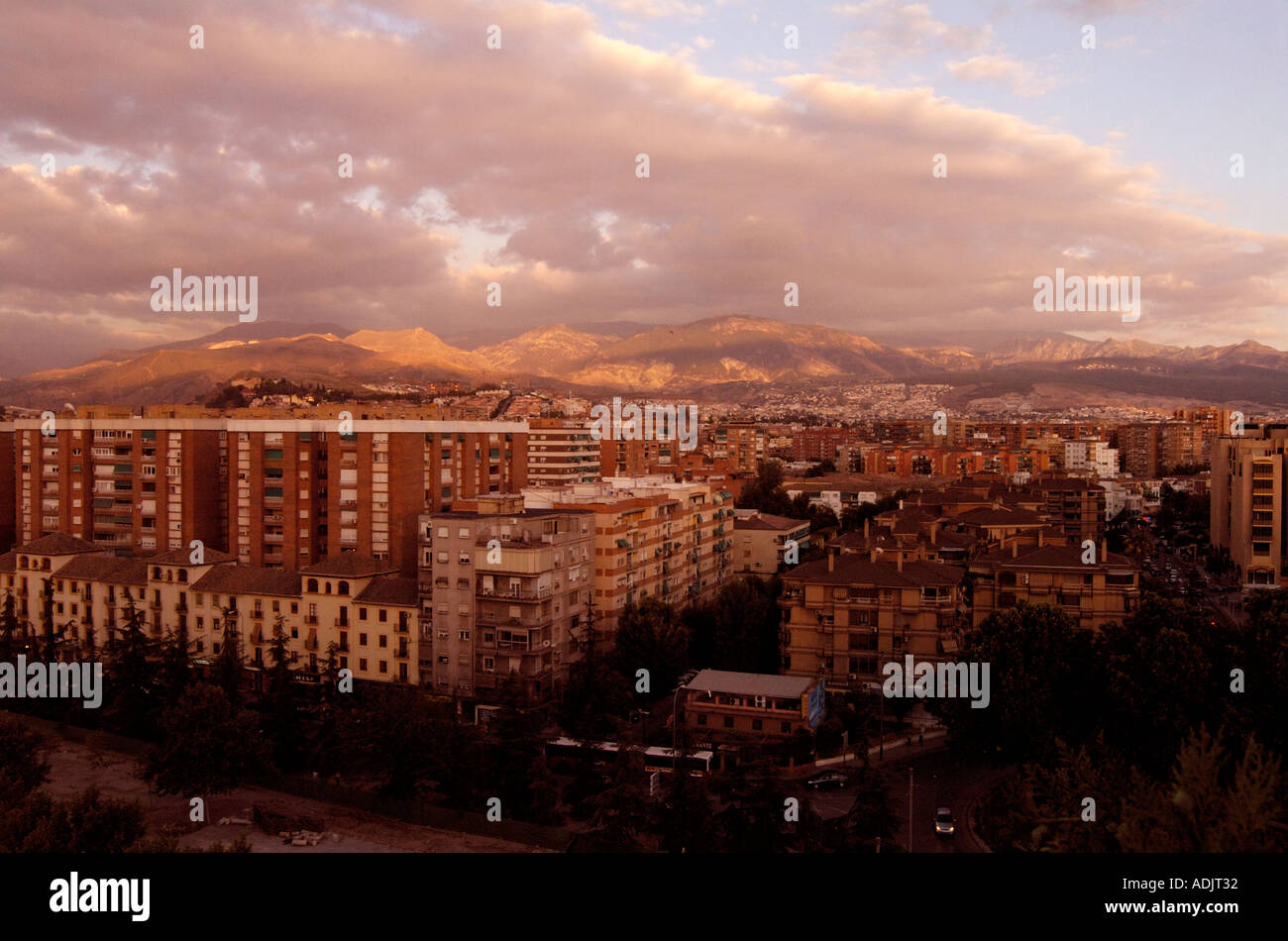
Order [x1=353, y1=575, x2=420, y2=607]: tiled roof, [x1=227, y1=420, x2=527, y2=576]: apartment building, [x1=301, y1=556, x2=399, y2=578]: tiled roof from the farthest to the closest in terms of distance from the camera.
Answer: [x1=227, y1=420, x2=527, y2=576]: apartment building → [x1=301, y1=556, x2=399, y2=578]: tiled roof → [x1=353, y1=575, x2=420, y2=607]: tiled roof

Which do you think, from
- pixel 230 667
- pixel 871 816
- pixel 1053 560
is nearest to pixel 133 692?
pixel 230 667

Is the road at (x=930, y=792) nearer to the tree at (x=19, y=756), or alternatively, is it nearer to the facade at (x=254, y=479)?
the tree at (x=19, y=756)

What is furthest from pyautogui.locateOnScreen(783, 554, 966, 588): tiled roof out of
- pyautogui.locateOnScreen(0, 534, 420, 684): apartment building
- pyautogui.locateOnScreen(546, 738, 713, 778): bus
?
pyautogui.locateOnScreen(0, 534, 420, 684): apartment building

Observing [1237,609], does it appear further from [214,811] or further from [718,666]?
[214,811]

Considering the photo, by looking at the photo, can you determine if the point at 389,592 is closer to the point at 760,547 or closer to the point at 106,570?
the point at 106,570

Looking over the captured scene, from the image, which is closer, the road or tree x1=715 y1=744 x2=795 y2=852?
tree x1=715 y1=744 x2=795 y2=852

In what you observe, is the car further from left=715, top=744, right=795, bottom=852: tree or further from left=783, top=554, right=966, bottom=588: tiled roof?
left=783, top=554, right=966, bottom=588: tiled roof
